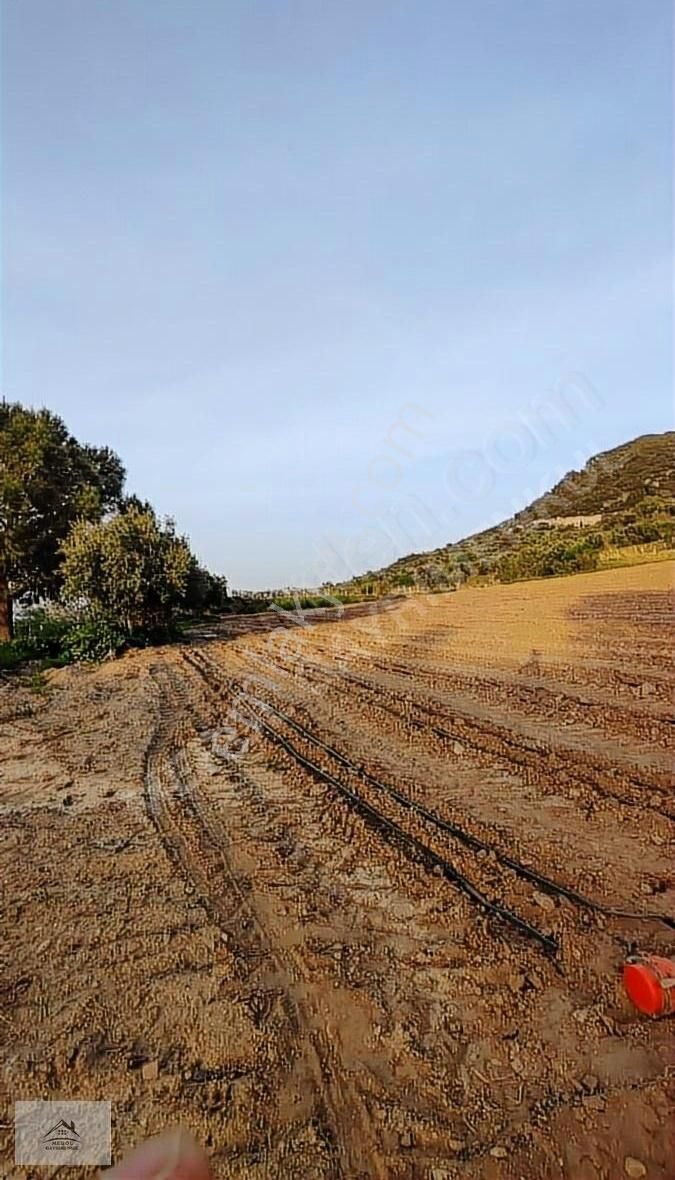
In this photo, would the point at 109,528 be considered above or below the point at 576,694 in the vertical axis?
above

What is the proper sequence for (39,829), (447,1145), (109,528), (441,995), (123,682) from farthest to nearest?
(109,528) → (123,682) → (39,829) → (441,995) → (447,1145)

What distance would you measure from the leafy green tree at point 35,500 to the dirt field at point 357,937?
11.2m

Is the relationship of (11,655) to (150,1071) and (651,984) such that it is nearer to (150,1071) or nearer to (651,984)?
(150,1071)

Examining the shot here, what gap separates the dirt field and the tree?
863 centimetres

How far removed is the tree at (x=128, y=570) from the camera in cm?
1574

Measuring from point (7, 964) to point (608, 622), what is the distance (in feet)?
41.4

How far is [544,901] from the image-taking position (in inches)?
133

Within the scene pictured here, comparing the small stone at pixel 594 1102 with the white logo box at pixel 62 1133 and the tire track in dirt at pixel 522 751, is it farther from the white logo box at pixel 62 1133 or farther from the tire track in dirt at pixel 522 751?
the tire track in dirt at pixel 522 751

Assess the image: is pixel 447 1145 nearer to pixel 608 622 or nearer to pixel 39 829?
pixel 39 829

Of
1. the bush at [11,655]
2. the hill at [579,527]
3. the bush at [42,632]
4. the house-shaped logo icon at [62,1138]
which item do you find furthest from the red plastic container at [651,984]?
the hill at [579,527]

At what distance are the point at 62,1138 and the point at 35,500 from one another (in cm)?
1739

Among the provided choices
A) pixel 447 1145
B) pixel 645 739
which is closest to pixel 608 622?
pixel 645 739

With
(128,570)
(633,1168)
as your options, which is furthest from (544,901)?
(128,570)

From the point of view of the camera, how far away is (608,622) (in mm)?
13508
